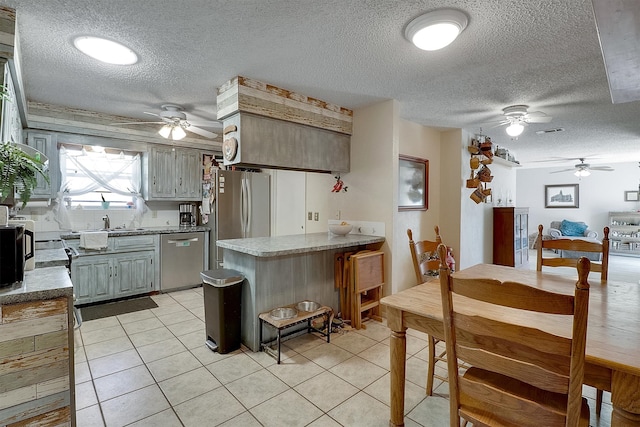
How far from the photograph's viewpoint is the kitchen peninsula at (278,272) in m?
2.71

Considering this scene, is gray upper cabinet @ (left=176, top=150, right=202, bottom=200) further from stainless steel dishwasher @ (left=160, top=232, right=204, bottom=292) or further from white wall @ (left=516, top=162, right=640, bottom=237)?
white wall @ (left=516, top=162, right=640, bottom=237)

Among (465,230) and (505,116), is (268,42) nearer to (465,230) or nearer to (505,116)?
(505,116)

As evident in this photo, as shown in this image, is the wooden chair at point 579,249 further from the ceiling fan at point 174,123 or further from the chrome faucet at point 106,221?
the chrome faucet at point 106,221

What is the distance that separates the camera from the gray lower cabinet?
375 cm

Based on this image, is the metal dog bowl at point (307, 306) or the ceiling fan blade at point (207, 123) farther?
the ceiling fan blade at point (207, 123)

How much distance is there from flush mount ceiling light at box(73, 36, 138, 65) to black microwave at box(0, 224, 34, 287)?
1.42 meters

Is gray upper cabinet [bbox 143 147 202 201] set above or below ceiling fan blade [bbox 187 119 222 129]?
below

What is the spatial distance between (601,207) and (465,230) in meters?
6.77

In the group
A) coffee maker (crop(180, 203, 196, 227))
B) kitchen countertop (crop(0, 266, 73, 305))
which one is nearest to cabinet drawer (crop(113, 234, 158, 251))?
coffee maker (crop(180, 203, 196, 227))

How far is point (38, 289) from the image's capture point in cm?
148

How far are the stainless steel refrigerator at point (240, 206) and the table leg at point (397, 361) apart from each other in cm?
337

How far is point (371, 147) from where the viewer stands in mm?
3639

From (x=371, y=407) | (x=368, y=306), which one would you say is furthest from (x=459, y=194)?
(x=371, y=407)

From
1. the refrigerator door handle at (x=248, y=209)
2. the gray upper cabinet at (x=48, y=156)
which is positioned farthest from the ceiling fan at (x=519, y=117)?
the gray upper cabinet at (x=48, y=156)
